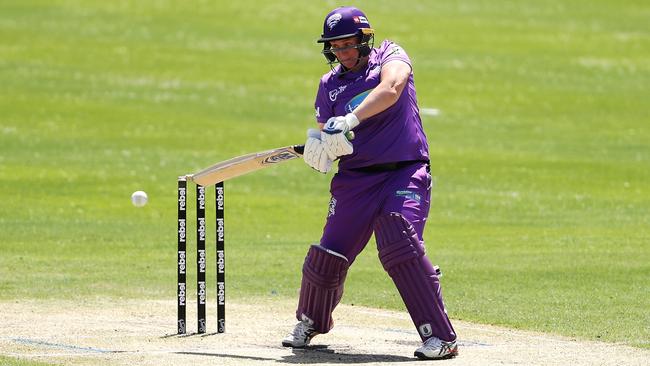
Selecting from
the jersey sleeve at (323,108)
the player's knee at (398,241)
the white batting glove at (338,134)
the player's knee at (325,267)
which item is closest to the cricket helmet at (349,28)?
the jersey sleeve at (323,108)

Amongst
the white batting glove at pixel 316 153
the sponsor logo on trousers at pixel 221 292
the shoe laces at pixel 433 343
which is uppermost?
the white batting glove at pixel 316 153

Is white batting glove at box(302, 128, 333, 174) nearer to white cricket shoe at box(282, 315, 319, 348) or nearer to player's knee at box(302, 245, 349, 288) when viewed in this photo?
player's knee at box(302, 245, 349, 288)

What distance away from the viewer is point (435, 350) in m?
7.61

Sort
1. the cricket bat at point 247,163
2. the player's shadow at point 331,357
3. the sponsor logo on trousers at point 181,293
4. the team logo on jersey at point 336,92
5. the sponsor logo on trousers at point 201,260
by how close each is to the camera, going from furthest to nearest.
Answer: the sponsor logo on trousers at point 181,293 → the sponsor logo on trousers at point 201,260 → the cricket bat at point 247,163 → the team logo on jersey at point 336,92 → the player's shadow at point 331,357

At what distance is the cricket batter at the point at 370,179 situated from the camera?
767 cm

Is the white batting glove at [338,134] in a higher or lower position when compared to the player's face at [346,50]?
lower

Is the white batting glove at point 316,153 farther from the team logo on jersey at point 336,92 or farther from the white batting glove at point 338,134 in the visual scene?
the team logo on jersey at point 336,92

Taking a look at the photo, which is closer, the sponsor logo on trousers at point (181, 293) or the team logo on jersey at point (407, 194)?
the team logo on jersey at point (407, 194)

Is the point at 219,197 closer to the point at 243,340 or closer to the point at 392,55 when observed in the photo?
the point at 243,340

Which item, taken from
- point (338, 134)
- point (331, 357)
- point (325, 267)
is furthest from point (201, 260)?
point (338, 134)

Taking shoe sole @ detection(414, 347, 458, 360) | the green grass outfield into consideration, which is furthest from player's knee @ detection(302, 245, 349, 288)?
the green grass outfield

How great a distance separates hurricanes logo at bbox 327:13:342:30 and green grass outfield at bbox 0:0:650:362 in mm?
2736

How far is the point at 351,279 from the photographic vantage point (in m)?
12.2

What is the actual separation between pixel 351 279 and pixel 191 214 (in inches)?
205
